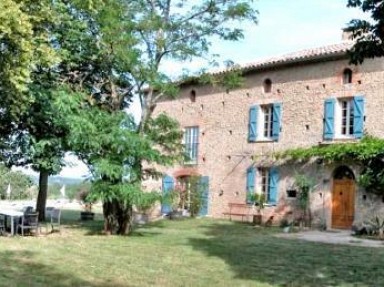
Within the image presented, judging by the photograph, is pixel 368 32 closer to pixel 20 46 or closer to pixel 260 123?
pixel 20 46

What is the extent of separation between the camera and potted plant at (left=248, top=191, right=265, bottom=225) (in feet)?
72.8

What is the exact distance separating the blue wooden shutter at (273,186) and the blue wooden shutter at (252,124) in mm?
1646

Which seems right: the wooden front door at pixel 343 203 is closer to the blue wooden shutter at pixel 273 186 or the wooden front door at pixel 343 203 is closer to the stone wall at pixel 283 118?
the stone wall at pixel 283 118

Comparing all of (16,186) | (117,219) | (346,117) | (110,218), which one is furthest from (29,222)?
(16,186)

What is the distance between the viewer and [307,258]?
1214 centimetres

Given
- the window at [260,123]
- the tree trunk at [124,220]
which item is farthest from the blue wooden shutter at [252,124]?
the tree trunk at [124,220]

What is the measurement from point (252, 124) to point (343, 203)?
16.4 feet

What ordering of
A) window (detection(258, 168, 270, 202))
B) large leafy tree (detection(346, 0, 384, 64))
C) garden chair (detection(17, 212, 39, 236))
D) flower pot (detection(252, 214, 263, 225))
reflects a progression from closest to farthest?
large leafy tree (detection(346, 0, 384, 64)) → garden chair (detection(17, 212, 39, 236)) → flower pot (detection(252, 214, 263, 225)) → window (detection(258, 168, 270, 202))

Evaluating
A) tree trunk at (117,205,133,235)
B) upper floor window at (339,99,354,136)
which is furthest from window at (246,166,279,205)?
tree trunk at (117,205,133,235)

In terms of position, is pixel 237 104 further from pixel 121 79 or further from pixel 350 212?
pixel 121 79

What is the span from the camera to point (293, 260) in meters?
11.8

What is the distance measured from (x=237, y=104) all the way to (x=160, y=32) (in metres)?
9.13

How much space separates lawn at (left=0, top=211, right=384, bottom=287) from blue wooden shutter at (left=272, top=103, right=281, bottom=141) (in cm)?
682

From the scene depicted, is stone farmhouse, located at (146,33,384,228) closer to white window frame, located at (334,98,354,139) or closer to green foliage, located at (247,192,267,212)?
white window frame, located at (334,98,354,139)
